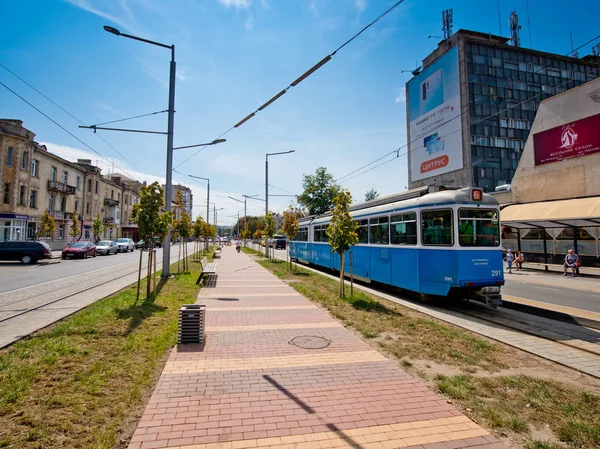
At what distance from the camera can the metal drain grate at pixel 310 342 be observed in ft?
20.6

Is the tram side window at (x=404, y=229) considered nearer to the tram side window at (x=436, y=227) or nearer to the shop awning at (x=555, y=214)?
the tram side window at (x=436, y=227)

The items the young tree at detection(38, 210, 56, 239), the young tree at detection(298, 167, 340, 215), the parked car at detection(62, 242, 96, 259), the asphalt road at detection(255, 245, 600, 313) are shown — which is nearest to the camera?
the asphalt road at detection(255, 245, 600, 313)

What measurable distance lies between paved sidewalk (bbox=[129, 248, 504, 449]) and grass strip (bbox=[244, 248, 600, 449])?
0.33m

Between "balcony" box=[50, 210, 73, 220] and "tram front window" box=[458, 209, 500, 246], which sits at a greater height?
"balcony" box=[50, 210, 73, 220]

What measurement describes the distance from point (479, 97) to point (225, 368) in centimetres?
6017

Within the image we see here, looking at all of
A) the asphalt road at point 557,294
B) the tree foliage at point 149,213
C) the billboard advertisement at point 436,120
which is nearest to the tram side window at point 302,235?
the asphalt road at point 557,294

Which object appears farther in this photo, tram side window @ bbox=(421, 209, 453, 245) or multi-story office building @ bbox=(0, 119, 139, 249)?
multi-story office building @ bbox=(0, 119, 139, 249)

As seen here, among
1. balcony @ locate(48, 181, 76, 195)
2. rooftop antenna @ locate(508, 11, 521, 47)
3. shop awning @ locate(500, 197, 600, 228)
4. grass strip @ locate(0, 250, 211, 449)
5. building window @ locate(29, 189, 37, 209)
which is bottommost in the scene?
grass strip @ locate(0, 250, 211, 449)

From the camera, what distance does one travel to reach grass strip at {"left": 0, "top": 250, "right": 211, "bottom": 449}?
Result: 3324 mm

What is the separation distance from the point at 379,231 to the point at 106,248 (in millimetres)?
31494

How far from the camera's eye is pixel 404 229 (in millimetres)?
11070

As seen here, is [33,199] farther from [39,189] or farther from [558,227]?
[558,227]

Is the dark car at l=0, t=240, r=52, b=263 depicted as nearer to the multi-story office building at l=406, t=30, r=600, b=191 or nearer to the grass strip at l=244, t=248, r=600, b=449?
the grass strip at l=244, t=248, r=600, b=449

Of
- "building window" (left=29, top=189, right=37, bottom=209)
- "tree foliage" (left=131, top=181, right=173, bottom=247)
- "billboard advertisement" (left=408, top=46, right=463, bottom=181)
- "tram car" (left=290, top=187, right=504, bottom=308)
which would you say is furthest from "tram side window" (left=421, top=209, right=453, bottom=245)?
"billboard advertisement" (left=408, top=46, right=463, bottom=181)
